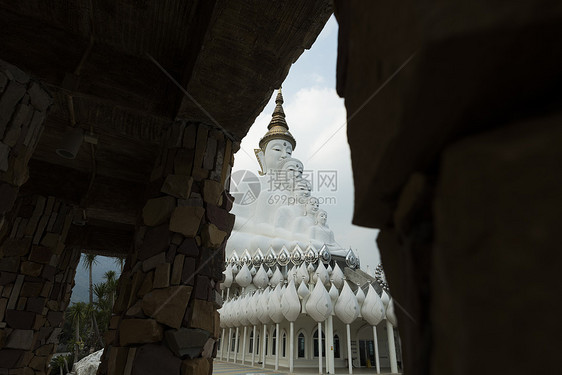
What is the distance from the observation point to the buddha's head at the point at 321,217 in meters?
22.5

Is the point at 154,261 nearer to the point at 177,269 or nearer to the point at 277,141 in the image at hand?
the point at 177,269

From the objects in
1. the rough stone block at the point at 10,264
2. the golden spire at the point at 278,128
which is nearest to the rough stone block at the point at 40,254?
the rough stone block at the point at 10,264

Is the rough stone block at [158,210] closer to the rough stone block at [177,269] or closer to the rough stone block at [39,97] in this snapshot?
the rough stone block at [177,269]

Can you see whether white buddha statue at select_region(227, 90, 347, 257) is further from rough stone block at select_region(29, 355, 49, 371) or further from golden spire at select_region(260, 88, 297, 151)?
rough stone block at select_region(29, 355, 49, 371)

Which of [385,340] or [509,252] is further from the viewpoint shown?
[385,340]

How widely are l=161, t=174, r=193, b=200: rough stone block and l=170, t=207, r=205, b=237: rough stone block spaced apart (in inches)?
5.5

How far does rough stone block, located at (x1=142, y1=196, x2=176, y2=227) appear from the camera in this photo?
2.72m

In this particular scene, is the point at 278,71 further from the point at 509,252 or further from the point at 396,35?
the point at 509,252

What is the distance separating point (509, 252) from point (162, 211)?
274 cm

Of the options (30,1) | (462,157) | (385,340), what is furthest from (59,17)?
(385,340)

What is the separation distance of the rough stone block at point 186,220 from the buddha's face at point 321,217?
20.1 metres

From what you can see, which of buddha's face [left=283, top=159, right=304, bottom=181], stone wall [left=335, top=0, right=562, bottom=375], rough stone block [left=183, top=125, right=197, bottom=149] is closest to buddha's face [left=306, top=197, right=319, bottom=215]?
buddha's face [left=283, top=159, right=304, bottom=181]

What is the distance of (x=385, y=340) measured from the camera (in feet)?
46.0

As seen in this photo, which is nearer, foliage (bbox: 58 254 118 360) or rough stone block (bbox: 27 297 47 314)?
rough stone block (bbox: 27 297 47 314)
